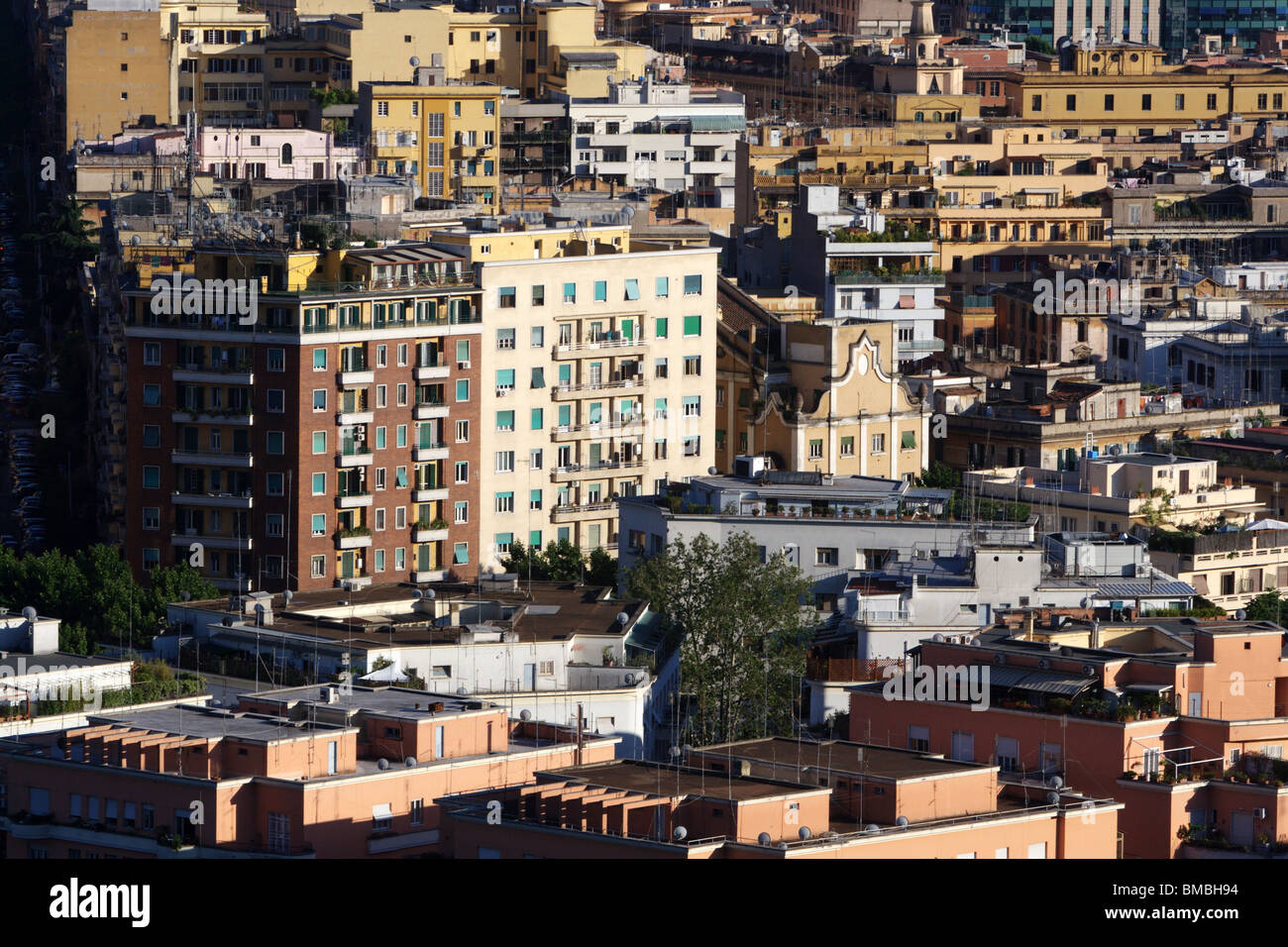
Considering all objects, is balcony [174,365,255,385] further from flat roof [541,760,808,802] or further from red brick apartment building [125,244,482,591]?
flat roof [541,760,808,802]

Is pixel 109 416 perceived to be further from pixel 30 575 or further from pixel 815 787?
pixel 815 787

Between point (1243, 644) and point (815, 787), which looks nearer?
point (815, 787)

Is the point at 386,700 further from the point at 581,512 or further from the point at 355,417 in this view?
the point at 581,512

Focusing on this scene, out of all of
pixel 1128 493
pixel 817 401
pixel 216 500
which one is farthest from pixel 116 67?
pixel 1128 493

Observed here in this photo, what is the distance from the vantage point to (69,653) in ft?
200

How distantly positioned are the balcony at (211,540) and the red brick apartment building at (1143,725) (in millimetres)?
22115

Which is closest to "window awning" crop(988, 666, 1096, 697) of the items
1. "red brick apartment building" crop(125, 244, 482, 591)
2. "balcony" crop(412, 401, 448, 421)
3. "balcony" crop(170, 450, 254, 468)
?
"red brick apartment building" crop(125, 244, 482, 591)

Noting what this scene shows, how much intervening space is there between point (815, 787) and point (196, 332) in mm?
33027

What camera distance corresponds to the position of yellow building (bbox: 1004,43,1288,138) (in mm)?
155375

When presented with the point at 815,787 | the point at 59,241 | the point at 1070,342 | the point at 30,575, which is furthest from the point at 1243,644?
the point at 59,241

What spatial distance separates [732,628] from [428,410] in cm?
1593

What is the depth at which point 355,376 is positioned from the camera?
76.9 metres

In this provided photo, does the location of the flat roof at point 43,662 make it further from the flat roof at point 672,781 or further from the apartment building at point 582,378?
the apartment building at point 582,378

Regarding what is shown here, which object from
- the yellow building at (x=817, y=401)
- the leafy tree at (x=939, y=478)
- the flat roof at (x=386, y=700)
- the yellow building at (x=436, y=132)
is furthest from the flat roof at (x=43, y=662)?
the yellow building at (x=436, y=132)
